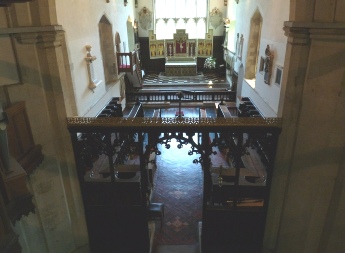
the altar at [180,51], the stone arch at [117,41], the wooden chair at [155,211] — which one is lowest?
the wooden chair at [155,211]

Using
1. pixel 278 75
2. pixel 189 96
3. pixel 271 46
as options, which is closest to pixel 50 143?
pixel 278 75

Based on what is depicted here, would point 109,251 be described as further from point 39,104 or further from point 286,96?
point 286,96

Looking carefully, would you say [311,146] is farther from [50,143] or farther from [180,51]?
[180,51]

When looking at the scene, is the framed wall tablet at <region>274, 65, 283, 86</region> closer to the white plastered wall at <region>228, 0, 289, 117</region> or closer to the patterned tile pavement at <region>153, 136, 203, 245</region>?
the white plastered wall at <region>228, 0, 289, 117</region>

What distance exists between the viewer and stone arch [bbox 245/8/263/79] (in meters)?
9.43

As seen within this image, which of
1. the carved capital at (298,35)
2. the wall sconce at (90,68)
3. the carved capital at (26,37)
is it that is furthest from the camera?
the wall sconce at (90,68)

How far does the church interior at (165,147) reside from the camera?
3.81m

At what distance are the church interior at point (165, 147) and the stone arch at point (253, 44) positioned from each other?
1916mm

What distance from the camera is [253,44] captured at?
978 centimetres

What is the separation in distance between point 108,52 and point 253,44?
213 inches

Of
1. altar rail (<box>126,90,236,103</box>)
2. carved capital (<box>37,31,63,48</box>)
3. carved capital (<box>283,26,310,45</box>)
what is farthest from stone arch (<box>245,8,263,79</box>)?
carved capital (<box>37,31,63,48</box>)

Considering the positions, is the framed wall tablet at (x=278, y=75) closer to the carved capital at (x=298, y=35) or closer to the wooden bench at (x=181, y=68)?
the carved capital at (x=298, y=35)

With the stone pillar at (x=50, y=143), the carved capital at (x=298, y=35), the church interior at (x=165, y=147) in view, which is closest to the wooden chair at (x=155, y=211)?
the church interior at (x=165, y=147)

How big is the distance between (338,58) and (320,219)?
2.65 meters
